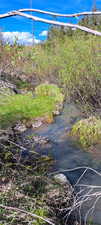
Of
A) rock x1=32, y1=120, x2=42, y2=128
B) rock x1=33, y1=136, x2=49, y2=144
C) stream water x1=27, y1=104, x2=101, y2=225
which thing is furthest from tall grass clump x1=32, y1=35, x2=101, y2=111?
rock x1=33, y1=136, x2=49, y2=144

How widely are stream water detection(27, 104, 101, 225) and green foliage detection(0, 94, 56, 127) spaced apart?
3.13 ft

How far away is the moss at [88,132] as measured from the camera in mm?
6459

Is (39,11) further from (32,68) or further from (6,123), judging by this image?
(32,68)

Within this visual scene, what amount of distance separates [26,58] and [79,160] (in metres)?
9.13

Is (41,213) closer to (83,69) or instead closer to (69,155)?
(69,155)

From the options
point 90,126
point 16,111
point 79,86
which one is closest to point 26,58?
point 16,111

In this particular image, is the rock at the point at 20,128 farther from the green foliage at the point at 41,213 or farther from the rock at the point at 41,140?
the green foliage at the point at 41,213

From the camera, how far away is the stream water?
458 cm

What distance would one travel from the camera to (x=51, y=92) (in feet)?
37.8

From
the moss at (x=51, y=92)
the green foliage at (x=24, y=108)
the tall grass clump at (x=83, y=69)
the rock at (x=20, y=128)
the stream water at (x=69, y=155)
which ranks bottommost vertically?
the stream water at (x=69, y=155)

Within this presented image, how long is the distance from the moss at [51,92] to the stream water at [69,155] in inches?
83.2

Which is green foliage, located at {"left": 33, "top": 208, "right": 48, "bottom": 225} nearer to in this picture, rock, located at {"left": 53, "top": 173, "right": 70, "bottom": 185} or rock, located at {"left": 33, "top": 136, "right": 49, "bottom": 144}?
rock, located at {"left": 53, "top": 173, "right": 70, "bottom": 185}

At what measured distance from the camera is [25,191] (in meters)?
3.34

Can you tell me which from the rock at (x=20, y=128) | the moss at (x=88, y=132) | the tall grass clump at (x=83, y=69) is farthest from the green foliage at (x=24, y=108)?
the moss at (x=88, y=132)
